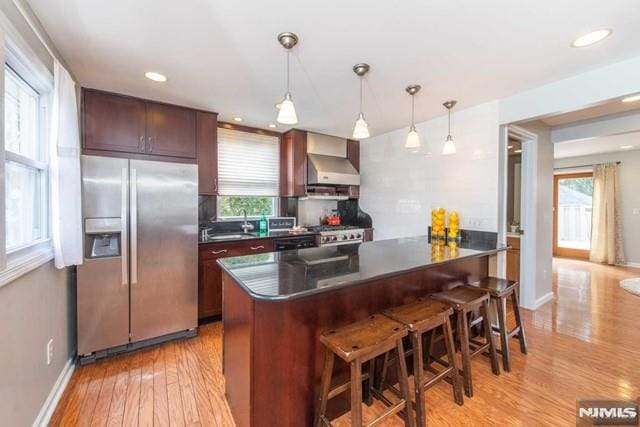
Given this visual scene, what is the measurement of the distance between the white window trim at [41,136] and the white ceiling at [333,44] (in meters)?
0.27

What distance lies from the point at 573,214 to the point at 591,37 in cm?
680

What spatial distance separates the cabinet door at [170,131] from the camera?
2717 mm

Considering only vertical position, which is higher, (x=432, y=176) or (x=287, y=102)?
(x=287, y=102)

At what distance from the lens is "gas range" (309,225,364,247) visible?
11.7 feet

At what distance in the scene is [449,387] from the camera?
193 centimetres

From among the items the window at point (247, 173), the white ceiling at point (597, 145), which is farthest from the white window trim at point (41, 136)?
the white ceiling at point (597, 145)

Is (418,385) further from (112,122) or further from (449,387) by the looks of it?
(112,122)

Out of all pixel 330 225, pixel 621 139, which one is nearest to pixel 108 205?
pixel 330 225

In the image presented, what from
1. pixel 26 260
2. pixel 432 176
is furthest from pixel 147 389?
pixel 432 176

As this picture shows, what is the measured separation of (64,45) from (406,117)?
10.3 ft

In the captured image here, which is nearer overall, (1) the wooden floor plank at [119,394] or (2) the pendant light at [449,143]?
(1) the wooden floor plank at [119,394]

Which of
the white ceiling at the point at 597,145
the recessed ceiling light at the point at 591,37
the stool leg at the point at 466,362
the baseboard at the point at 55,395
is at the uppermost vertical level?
the white ceiling at the point at 597,145

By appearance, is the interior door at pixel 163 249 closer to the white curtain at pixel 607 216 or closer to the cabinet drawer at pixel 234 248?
the cabinet drawer at pixel 234 248

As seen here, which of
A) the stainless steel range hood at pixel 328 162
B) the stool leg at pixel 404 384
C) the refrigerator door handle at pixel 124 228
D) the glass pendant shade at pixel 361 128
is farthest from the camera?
the stainless steel range hood at pixel 328 162
